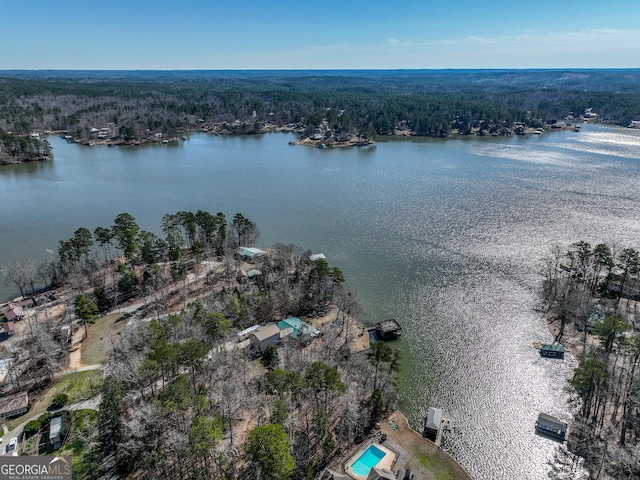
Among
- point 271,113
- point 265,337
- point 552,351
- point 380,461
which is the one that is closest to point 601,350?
point 552,351

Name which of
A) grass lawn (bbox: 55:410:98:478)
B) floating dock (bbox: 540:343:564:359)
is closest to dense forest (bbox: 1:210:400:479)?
grass lawn (bbox: 55:410:98:478)

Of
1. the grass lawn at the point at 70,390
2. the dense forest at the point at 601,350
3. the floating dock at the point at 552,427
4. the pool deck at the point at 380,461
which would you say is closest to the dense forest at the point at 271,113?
the dense forest at the point at 601,350

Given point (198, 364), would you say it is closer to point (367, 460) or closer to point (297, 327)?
point (297, 327)

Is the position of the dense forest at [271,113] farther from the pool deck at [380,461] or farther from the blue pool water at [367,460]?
the blue pool water at [367,460]

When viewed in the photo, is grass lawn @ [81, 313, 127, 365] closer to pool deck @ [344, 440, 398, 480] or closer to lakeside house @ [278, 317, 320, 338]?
lakeside house @ [278, 317, 320, 338]

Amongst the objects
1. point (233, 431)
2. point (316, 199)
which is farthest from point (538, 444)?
point (316, 199)

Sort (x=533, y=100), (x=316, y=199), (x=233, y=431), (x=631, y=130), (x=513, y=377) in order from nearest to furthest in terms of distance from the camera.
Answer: (x=233, y=431), (x=513, y=377), (x=316, y=199), (x=631, y=130), (x=533, y=100)

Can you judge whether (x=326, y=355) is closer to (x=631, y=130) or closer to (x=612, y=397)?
(x=612, y=397)
